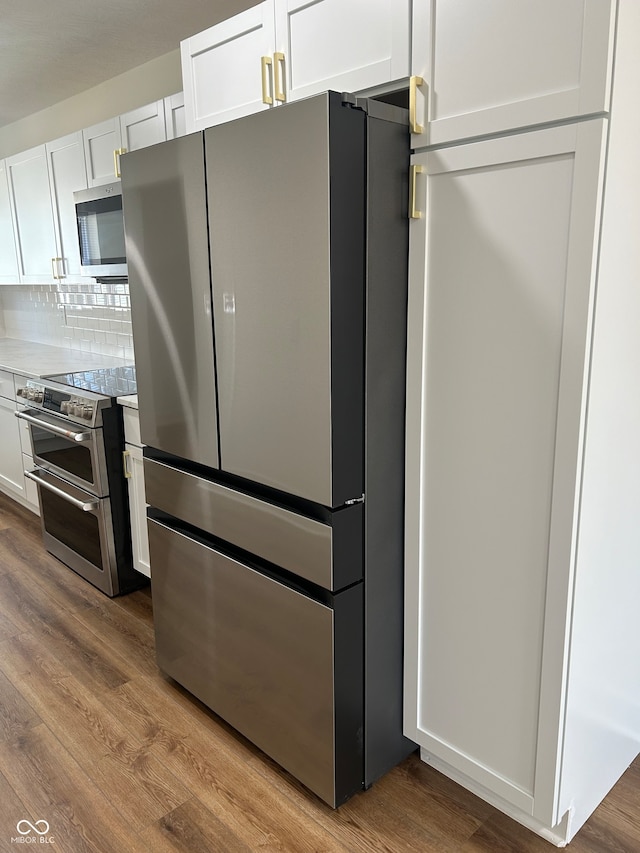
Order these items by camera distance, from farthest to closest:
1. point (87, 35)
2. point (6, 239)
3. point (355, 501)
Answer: point (6, 239), point (87, 35), point (355, 501)

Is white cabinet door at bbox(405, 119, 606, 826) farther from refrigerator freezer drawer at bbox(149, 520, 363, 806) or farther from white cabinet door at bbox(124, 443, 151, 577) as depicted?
white cabinet door at bbox(124, 443, 151, 577)

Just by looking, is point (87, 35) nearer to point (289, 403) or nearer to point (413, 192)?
point (413, 192)

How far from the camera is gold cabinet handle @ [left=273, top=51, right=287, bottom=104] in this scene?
68.3 inches

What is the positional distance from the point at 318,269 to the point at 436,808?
4.80ft

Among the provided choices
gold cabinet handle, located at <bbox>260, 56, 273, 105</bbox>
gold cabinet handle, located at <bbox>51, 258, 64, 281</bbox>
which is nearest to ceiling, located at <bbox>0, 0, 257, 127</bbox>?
gold cabinet handle, located at <bbox>51, 258, 64, 281</bbox>

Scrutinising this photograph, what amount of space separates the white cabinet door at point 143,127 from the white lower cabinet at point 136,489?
115 cm

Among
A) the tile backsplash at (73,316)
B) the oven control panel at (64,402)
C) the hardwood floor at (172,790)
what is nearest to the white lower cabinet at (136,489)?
the oven control panel at (64,402)

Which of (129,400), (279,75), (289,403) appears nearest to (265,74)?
(279,75)

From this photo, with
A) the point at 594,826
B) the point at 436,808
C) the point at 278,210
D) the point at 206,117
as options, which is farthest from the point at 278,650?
the point at 206,117

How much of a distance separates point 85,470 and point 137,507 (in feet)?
1.01

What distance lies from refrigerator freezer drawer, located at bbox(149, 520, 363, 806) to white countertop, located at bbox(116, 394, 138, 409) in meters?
0.65

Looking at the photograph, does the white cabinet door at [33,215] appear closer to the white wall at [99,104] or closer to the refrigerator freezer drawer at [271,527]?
the white wall at [99,104]

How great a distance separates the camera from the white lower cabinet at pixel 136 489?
2748 millimetres

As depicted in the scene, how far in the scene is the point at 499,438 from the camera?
1473mm
